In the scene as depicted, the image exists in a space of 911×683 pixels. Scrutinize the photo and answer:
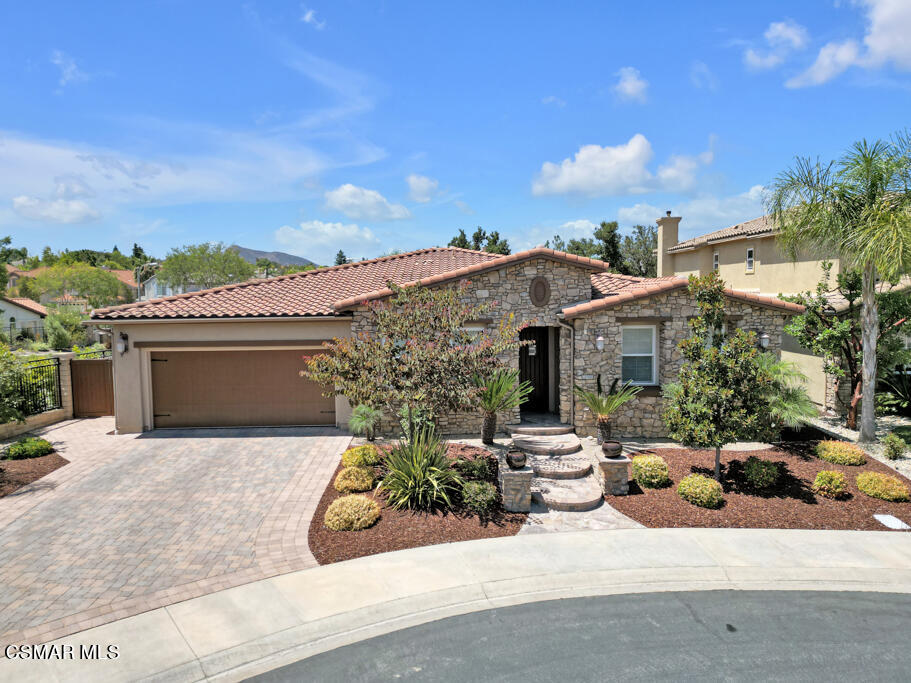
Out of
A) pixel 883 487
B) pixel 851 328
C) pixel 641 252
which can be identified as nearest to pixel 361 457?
pixel 883 487

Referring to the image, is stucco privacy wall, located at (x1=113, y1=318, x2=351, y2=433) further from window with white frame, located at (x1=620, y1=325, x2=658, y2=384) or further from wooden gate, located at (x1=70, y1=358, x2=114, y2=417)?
window with white frame, located at (x1=620, y1=325, x2=658, y2=384)

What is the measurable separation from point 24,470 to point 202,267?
177 feet

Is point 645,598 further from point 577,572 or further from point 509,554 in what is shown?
point 509,554

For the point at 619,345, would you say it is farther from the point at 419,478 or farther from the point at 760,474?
the point at 419,478

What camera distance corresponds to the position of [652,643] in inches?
250

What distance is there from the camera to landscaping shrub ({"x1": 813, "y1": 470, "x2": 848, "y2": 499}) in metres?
10.3

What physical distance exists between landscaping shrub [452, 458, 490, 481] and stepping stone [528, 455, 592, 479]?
50.2 inches

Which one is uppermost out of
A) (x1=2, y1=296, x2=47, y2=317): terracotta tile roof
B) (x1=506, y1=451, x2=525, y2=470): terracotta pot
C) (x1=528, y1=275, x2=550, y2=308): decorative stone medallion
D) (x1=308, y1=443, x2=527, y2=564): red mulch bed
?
(x1=2, y1=296, x2=47, y2=317): terracotta tile roof

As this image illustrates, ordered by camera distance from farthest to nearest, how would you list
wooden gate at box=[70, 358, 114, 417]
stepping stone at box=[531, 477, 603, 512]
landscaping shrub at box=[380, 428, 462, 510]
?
wooden gate at box=[70, 358, 114, 417] < stepping stone at box=[531, 477, 603, 512] < landscaping shrub at box=[380, 428, 462, 510]

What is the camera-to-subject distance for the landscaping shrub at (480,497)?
31.9 ft

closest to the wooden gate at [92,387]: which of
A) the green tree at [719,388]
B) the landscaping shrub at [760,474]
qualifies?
the green tree at [719,388]

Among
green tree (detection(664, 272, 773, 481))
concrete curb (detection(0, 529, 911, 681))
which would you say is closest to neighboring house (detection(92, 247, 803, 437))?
green tree (detection(664, 272, 773, 481))

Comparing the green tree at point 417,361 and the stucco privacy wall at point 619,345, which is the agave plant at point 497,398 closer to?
the stucco privacy wall at point 619,345

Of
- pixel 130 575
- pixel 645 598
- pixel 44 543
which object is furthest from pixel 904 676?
pixel 44 543
